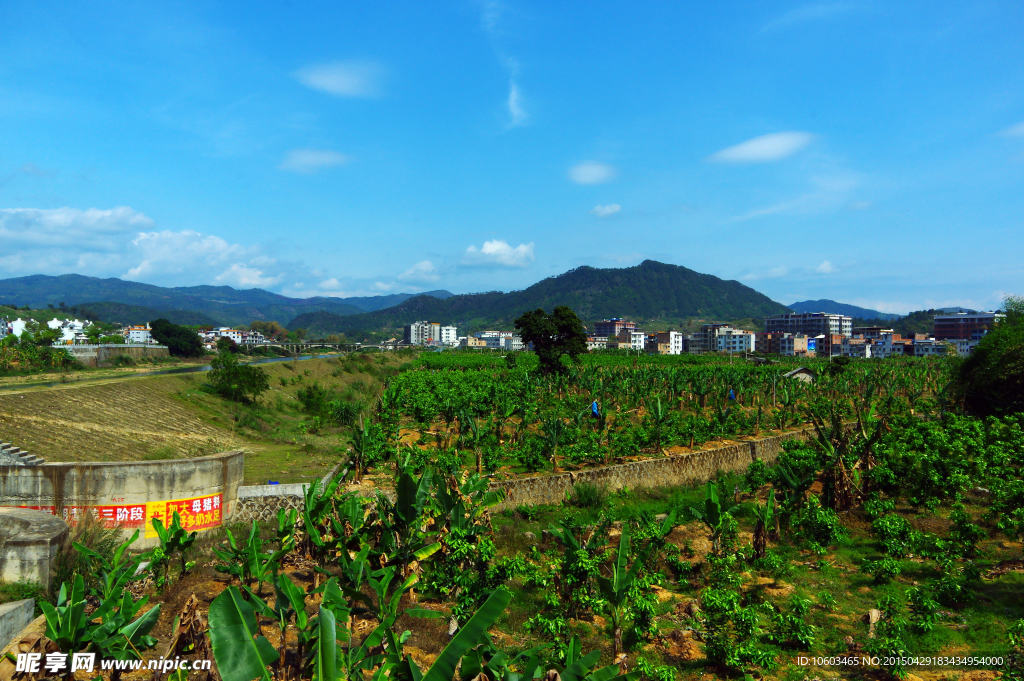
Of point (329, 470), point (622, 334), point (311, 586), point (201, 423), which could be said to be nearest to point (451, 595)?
point (311, 586)

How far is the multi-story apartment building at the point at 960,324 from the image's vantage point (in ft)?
465

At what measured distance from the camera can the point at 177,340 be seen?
73.8m

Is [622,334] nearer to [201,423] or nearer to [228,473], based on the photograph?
[201,423]

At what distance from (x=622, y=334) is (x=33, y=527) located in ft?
539

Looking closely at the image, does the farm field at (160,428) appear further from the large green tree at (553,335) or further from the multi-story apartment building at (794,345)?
the multi-story apartment building at (794,345)

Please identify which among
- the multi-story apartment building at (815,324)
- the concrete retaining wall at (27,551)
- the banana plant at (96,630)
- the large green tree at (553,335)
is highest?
the multi-story apartment building at (815,324)

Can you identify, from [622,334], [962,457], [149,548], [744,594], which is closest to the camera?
[744,594]

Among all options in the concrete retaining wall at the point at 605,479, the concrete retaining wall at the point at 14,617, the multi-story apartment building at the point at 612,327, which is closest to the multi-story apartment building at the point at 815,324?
the multi-story apartment building at the point at 612,327

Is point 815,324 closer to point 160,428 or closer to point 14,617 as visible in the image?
point 160,428

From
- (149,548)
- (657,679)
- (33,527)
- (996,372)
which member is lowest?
(149,548)

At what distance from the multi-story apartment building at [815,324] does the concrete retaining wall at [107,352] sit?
160321mm

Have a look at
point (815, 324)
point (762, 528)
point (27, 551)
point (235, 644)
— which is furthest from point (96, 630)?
point (815, 324)

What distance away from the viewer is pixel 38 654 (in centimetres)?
596

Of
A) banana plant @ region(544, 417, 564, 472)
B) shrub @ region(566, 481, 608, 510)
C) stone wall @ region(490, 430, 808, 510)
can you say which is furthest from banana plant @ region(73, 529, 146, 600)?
banana plant @ region(544, 417, 564, 472)
